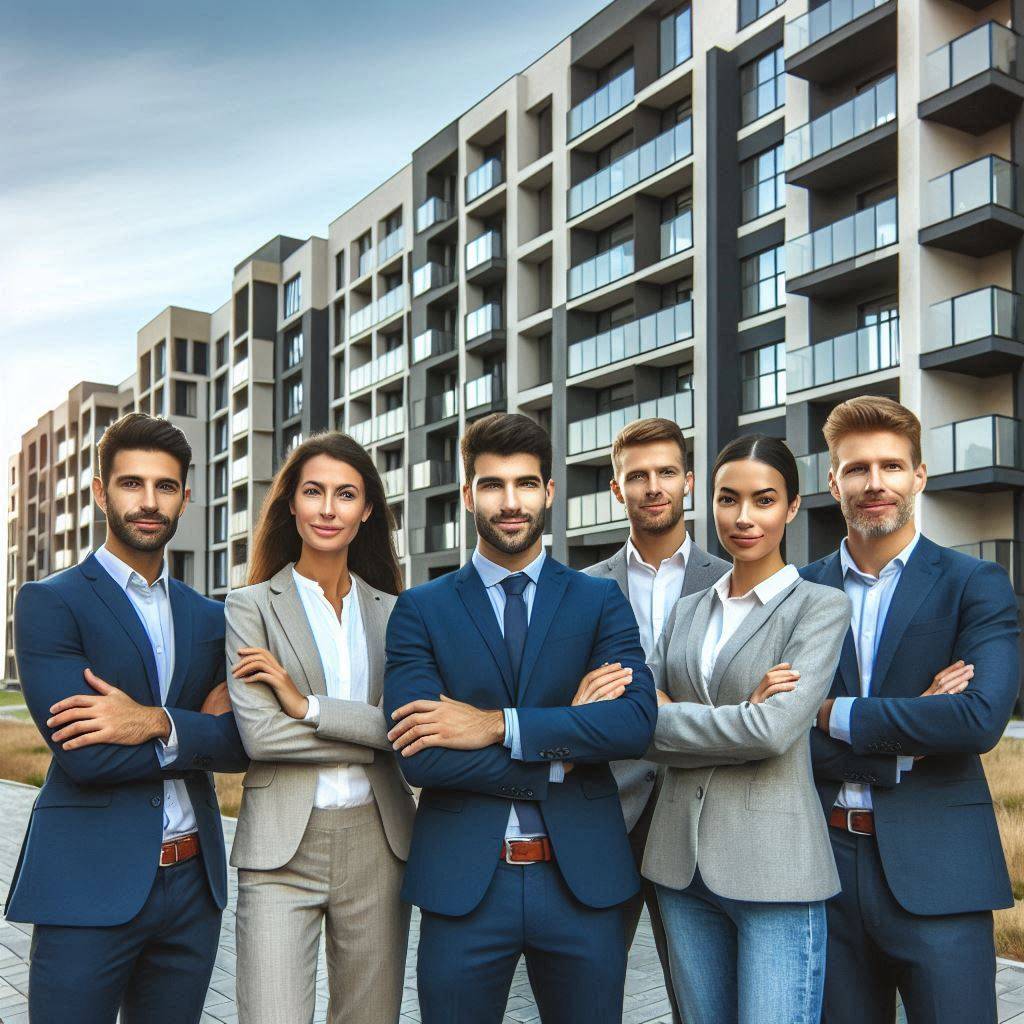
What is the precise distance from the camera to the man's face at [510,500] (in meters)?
3.79

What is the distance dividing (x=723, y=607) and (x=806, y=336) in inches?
999

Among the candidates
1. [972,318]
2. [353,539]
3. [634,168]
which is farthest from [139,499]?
[634,168]

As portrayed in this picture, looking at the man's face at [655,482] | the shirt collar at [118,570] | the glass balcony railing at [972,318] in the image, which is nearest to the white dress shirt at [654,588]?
the man's face at [655,482]

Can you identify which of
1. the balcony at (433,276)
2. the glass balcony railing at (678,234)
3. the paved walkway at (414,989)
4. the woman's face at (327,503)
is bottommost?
the paved walkway at (414,989)

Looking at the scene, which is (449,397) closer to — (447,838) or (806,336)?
(806,336)

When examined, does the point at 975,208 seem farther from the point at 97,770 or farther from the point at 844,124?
the point at 97,770

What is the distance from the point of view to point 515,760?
350 centimetres

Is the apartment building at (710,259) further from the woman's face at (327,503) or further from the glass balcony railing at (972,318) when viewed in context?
the woman's face at (327,503)

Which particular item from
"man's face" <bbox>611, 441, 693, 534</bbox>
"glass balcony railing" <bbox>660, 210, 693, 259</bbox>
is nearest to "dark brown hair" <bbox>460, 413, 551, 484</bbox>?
"man's face" <bbox>611, 441, 693, 534</bbox>


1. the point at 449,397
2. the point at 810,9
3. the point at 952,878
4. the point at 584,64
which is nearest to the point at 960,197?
the point at 810,9

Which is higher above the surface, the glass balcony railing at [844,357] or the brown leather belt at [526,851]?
the glass balcony railing at [844,357]

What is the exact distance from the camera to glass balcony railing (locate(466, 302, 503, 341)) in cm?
3912

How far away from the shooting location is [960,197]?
24.5 metres

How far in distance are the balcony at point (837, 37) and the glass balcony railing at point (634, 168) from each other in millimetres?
4294
